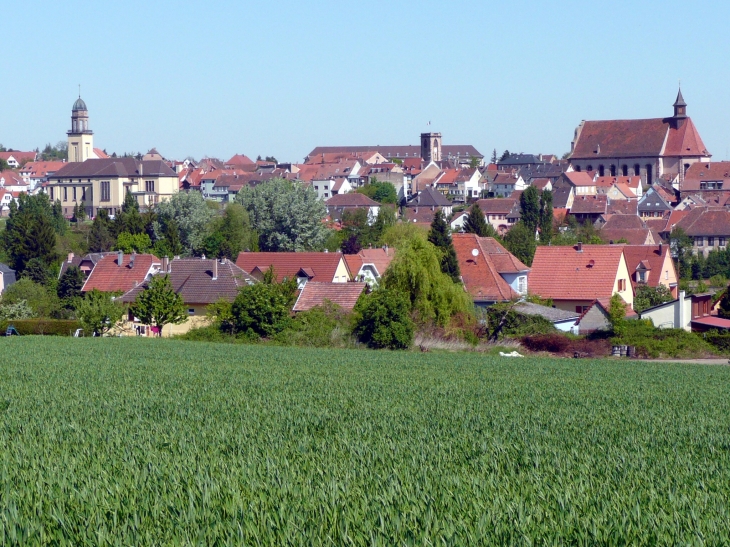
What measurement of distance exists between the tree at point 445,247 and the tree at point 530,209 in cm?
3031

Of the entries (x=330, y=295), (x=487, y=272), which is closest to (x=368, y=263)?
(x=487, y=272)

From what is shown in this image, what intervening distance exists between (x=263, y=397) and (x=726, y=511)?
405 inches

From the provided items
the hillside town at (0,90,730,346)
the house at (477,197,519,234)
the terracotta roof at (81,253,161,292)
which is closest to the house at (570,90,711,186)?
the hillside town at (0,90,730,346)

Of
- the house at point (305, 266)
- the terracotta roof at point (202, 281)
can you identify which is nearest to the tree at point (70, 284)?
the terracotta roof at point (202, 281)

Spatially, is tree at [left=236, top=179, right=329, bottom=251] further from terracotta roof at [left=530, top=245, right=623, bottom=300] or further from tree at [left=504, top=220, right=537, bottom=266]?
terracotta roof at [left=530, top=245, right=623, bottom=300]

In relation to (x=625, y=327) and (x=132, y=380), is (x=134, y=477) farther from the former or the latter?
(x=625, y=327)

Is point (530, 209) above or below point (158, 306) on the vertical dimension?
above

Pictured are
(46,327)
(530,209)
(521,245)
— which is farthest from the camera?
(530,209)

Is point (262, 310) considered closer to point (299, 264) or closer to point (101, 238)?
point (299, 264)

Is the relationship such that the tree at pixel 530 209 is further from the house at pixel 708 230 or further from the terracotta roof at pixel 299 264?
the terracotta roof at pixel 299 264

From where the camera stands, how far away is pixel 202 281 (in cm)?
5131

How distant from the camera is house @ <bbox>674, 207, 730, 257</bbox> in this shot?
324ft

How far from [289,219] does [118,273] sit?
27.2 metres

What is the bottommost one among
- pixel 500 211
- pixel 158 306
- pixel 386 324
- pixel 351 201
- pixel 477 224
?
pixel 386 324
